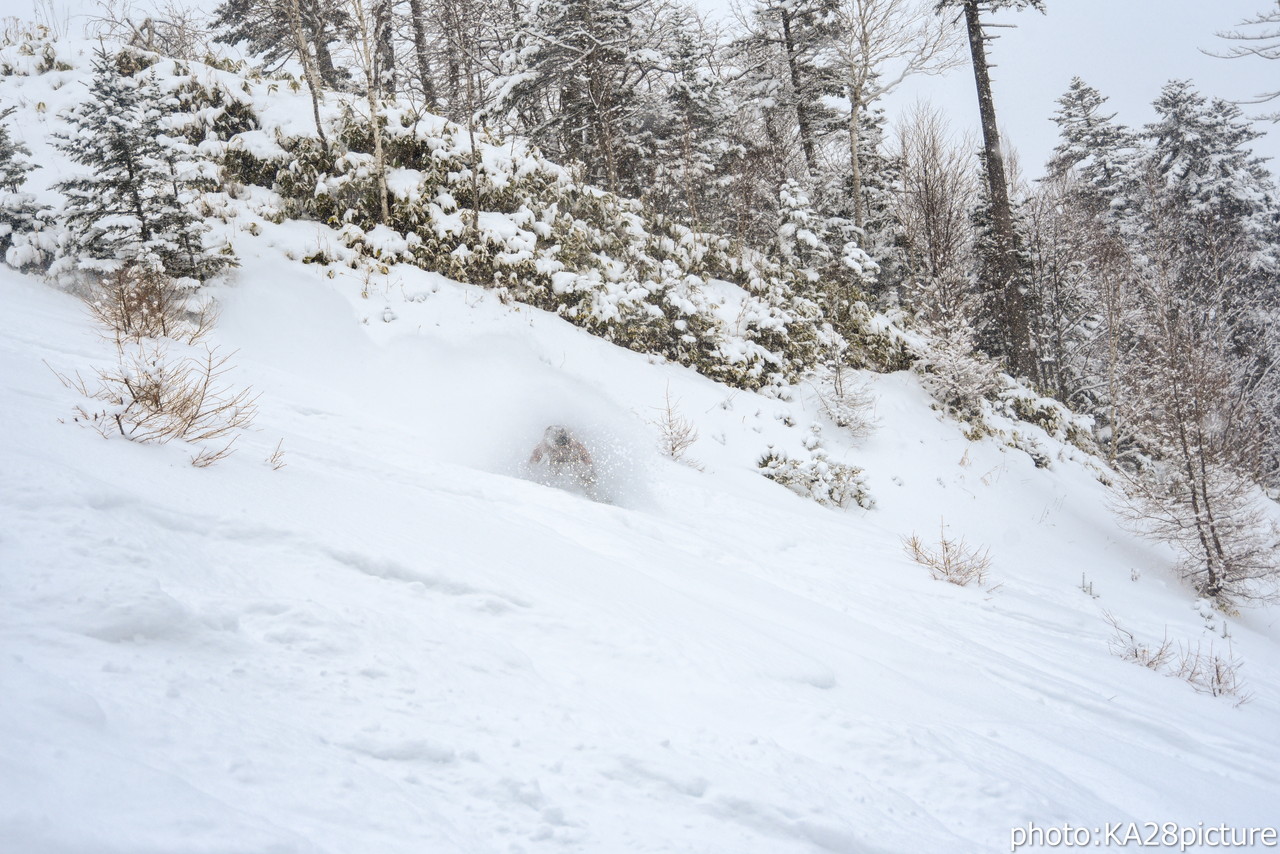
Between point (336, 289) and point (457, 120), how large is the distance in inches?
240

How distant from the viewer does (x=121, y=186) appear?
250 inches

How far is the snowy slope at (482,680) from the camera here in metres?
1.29

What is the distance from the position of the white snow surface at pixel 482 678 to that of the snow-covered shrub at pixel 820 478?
2809 mm

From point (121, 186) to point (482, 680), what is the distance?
7.54 metres

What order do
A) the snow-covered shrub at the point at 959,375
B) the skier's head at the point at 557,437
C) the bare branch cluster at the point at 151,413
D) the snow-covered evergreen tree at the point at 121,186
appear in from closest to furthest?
the bare branch cluster at the point at 151,413
the snow-covered evergreen tree at the point at 121,186
the skier's head at the point at 557,437
the snow-covered shrub at the point at 959,375

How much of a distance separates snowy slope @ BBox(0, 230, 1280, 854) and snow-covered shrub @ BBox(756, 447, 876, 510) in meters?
2.97

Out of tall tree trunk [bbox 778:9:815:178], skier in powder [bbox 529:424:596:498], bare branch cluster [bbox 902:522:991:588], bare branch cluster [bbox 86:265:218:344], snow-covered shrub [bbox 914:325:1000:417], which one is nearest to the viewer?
bare branch cluster [bbox 86:265:218:344]

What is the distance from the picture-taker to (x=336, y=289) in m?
7.93

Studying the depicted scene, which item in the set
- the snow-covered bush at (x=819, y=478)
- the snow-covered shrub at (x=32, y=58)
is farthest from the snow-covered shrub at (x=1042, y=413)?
the snow-covered shrub at (x=32, y=58)

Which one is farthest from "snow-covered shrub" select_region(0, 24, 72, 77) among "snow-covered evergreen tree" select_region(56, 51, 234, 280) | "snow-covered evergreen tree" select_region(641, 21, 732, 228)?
"snow-covered evergreen tree" select_region(641, 21, 732, 228)

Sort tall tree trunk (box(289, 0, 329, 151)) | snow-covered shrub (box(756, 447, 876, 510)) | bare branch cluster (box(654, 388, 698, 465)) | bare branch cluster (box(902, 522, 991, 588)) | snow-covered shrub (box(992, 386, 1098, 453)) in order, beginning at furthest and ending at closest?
1. snow-covered shrub (box(992, 386, 1098, 453))
2. tall tree trunk (box(289, 0, 329, 151))
3. snow-covered shrub (box(756, 447, 876, 510))
4. bare branch cluster (box(654, 388, 698, 465))
5. bare branch cluster (box(902, 522, 991, 588))

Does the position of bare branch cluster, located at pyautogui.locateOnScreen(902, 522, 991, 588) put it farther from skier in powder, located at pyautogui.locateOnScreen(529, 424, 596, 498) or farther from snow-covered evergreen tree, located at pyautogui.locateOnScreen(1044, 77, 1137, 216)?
snow-covered evergreen tree, located at pyautogui.locateOnScreen(1044, 77, 1137, 216)

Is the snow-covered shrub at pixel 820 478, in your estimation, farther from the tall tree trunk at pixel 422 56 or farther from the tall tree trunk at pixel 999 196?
the tall tree trunk at pixel 422 56

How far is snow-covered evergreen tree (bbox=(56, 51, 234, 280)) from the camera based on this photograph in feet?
20.2
